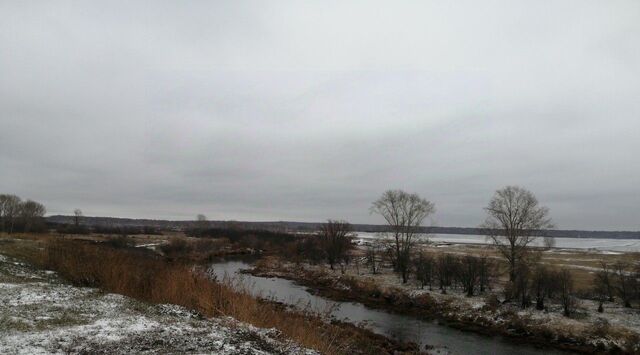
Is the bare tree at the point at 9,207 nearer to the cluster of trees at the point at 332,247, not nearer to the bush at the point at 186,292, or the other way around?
the cluster of trees at the point at 332,247

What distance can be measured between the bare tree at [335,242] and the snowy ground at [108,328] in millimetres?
46334

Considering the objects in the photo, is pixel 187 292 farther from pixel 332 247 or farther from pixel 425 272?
pixel 332 247

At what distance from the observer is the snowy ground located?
325 inches

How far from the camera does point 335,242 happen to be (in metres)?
61.5

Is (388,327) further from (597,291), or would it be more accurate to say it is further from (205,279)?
(597,291)

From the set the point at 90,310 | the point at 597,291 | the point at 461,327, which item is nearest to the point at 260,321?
the point at 90,310

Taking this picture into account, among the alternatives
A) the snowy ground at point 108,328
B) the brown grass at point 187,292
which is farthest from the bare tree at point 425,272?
the snowy ground at point 108,328

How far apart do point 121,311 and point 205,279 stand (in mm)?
6169

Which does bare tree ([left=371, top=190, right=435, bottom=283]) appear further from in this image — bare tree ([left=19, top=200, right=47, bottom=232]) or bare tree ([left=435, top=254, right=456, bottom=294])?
bare tree ([left=19, top=200, right=47, bottom=232])

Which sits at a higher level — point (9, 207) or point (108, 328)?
point (9, 207)

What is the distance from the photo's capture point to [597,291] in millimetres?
32406

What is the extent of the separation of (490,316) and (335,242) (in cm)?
3404

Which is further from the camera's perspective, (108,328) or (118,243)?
(118,243)

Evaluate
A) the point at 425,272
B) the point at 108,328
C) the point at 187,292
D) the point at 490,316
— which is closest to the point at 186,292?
the point at 187,292
